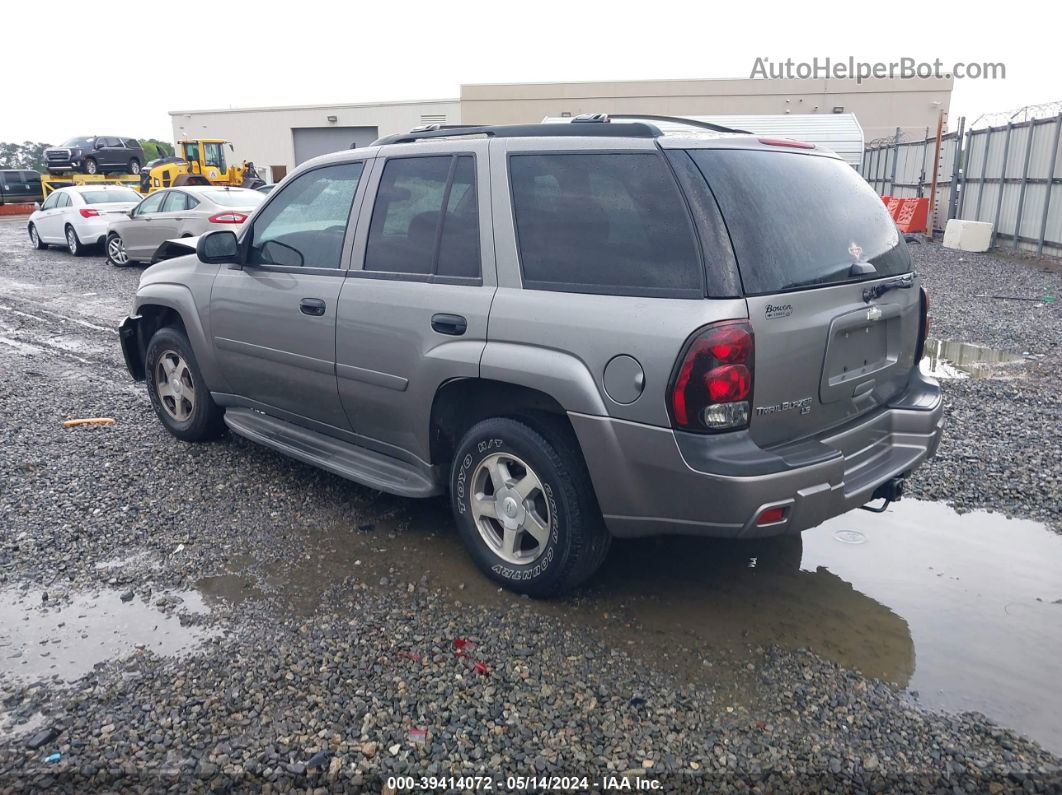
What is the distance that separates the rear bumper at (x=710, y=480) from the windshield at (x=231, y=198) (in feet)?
43.9

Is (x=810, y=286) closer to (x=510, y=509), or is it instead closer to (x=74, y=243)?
(x=510, y=509)

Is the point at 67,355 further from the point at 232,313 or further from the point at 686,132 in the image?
the point at 686,132

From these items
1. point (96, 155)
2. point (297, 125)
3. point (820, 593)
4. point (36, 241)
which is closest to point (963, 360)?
point (820, 593)

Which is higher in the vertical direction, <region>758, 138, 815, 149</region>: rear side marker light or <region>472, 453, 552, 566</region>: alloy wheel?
<region>758, 138, 815, 149</region>: rear side marker light

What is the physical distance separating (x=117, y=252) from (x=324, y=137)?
3884 cm

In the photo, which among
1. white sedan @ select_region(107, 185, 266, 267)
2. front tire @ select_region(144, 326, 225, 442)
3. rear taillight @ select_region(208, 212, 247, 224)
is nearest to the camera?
front tire @ select_region(144, 326, 225, 442)

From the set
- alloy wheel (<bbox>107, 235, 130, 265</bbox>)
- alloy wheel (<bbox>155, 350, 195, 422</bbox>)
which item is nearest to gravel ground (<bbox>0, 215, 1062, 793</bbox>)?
alloy wheel (<bbox>155, 350, 195, 422</bbox>)

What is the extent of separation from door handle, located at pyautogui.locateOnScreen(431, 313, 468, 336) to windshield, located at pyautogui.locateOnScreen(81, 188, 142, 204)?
705 inches

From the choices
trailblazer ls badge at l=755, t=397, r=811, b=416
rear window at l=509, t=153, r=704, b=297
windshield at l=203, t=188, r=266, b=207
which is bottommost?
trailblazer ls badge at l=755, t=397, r=811, b=416

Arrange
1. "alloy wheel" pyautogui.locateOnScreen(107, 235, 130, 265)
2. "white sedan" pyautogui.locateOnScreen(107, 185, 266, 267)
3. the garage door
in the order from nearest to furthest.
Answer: "white sedan" pyautogui.locateOnScreen(107, 185, 266, 267) → "alloy wheel" pyautogui.locateOnScreen(107, 235, 130, 265) → the garage door

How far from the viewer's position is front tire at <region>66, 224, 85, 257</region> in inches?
733

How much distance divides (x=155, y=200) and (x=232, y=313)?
488 inches

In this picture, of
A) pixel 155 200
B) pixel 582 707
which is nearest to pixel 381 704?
pixel 582 707

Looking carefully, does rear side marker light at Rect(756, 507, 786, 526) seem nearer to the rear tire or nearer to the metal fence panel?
the metal fence panel
